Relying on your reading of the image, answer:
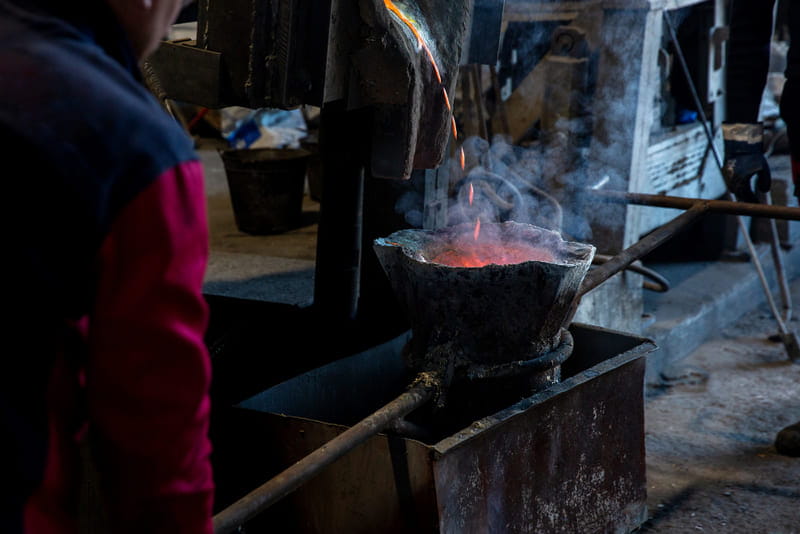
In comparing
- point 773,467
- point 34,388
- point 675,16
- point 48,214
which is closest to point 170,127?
point 48,214

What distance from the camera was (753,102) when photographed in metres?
4.54

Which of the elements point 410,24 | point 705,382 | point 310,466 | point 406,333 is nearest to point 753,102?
point 705,382

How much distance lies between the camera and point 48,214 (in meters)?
1.16

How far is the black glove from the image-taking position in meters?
4.33

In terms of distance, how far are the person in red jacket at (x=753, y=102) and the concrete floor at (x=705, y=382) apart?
1.09 feet

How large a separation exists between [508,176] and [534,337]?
1718mm

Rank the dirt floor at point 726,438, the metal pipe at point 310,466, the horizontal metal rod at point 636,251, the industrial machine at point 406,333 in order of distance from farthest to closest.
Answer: the dirt floor at point 726,438 → the horizontal metal rod at point 636,251 → the industrial machine at point 406,333 → the metal pipe at point 310,466

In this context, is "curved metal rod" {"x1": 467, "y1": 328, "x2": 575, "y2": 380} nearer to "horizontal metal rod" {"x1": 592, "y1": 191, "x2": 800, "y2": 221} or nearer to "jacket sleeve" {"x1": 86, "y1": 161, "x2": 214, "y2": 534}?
"horizontal metal rod" {"x1": 592, "y1": 191, "x2": 800, "y2": 221}

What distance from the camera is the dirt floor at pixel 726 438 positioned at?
359 centimetres

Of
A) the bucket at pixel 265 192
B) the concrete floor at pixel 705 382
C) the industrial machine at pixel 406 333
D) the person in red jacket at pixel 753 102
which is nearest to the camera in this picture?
the industrial machine at pixel 406 333

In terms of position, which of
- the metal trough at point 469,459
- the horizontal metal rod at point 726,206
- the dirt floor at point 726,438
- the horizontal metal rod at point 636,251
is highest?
the horizontal metal rod at point 726,206

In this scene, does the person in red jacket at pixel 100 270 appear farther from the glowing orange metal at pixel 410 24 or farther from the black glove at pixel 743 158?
the black glove at pixel 743 158

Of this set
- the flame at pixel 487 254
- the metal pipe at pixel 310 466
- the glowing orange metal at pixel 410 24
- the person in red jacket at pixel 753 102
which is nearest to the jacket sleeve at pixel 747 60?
the person in red jacket at pixel 753 102

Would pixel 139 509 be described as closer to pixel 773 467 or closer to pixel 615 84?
pixel 773 467
